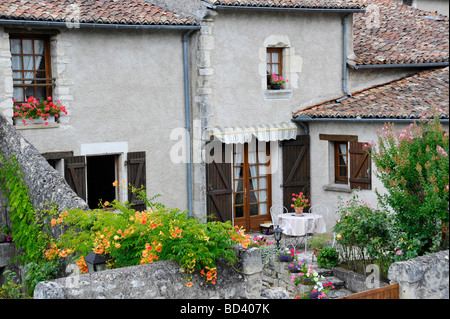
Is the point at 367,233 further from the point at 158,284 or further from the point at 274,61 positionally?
the point at 274,61

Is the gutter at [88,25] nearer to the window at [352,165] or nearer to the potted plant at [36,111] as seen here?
the potted plant at [36,111]

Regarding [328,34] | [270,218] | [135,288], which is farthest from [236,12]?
[135,288]

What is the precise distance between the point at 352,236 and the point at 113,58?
5125 mm

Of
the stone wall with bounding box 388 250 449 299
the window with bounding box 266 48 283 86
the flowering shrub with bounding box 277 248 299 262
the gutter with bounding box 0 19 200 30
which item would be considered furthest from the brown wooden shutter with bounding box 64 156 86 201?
the stone wall with bounding box 388 250 449 299

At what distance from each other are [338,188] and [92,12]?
5.69 m

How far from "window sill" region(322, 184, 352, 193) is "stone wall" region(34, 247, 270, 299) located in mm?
6625

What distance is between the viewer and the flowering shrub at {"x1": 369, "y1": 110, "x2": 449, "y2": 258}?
784cm

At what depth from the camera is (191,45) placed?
12.6 meters

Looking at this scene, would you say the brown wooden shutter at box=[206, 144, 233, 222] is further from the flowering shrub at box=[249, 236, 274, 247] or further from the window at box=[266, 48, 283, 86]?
the window at box=[266, 48, 283, 86]

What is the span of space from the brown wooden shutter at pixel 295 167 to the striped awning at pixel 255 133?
0.21 metres

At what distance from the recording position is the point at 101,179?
42.3 ft

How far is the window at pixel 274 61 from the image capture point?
13445mm

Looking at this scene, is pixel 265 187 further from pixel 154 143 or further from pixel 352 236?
pixel 352 236

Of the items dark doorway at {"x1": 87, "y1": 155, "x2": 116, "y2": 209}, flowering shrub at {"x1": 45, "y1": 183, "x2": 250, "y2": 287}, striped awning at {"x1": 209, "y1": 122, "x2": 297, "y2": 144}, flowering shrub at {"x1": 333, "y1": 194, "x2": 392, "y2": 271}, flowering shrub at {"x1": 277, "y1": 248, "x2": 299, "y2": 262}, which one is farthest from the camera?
striped awning at {"x1": 209, "y1": 122, "x2": 297, "y2": 144}
